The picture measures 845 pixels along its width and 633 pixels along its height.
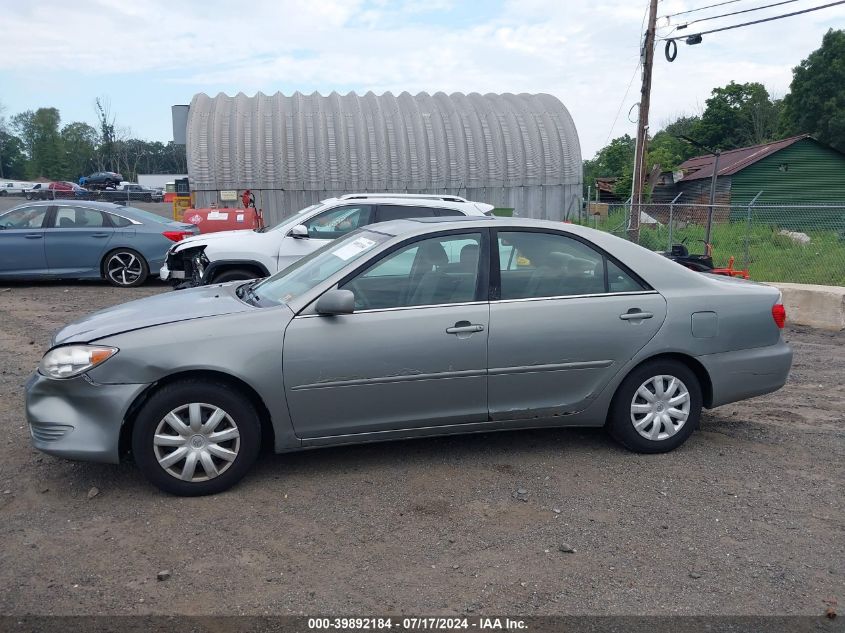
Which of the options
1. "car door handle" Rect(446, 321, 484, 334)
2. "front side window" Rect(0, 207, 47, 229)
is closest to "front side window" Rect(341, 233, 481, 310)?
"car door handle" Rect(446, 321, 484, 334)

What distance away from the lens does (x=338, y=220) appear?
32.9 ft

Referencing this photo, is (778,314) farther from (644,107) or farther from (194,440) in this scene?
(644,107)


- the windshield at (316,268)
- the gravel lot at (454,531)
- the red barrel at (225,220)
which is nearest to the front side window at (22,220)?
the red barrel at (225,220)

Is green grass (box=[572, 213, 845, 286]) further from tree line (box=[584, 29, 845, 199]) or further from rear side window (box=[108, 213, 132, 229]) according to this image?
tree line (box=[584, 29, 845, 199])

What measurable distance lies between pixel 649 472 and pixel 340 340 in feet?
6.90

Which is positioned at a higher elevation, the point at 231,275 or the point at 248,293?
the point at 248,293

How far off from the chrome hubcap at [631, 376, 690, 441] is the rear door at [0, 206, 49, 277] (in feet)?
34.2

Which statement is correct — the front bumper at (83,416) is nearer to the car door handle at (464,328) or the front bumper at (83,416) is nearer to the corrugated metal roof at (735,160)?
the car door handle at (464,328)

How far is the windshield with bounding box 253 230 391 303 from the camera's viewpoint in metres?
4.67

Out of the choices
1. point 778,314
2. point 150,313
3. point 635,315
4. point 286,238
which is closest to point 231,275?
point 286,238

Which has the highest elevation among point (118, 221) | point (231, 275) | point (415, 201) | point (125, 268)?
point (415, 201)

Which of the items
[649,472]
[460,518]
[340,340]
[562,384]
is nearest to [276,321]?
[340,340]

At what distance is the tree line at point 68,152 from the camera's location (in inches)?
3706

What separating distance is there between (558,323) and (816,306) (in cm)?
670
